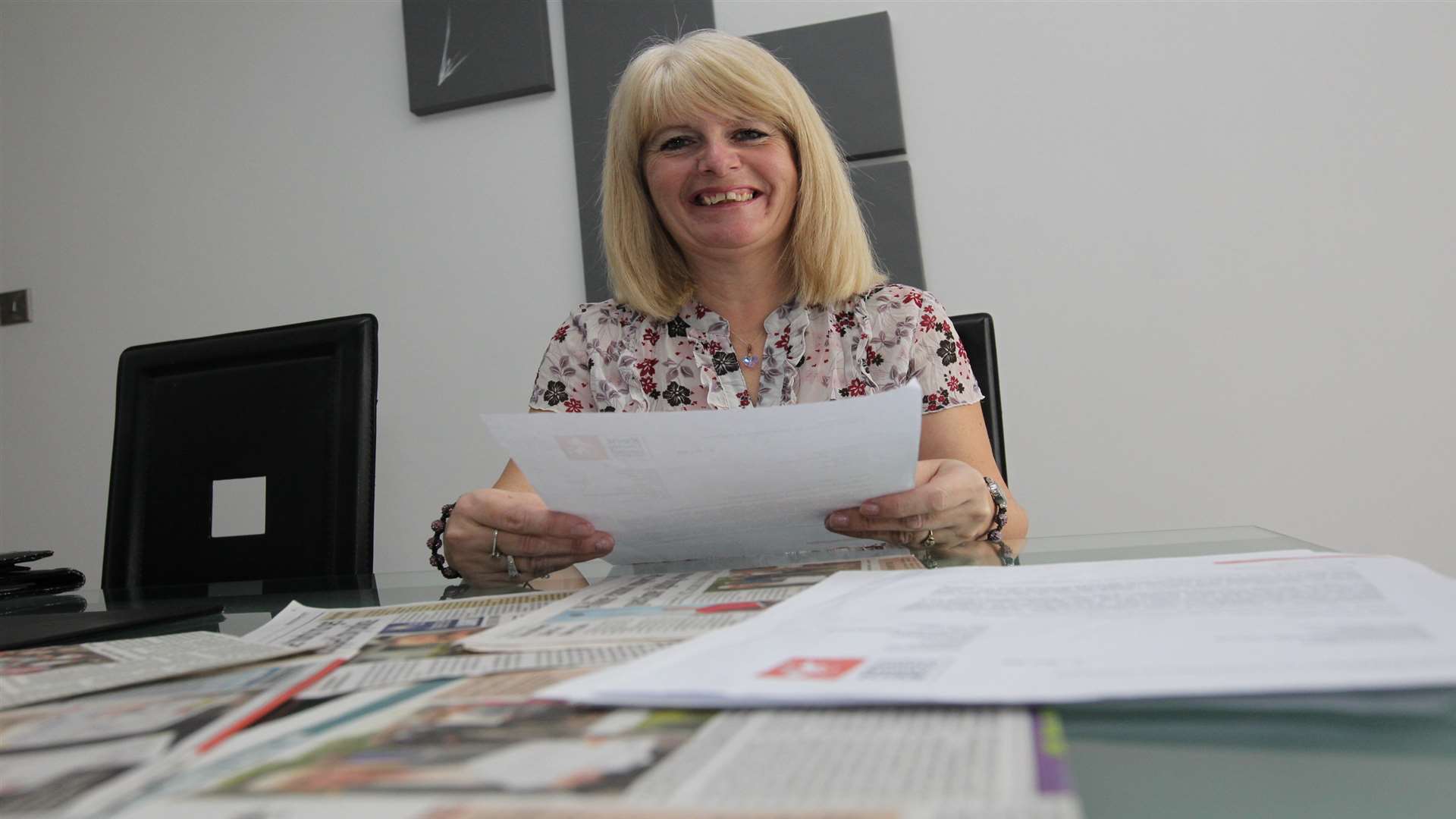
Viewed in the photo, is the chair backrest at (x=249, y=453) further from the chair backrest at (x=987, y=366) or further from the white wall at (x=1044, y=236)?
the white wall at (x=1044, y=236)

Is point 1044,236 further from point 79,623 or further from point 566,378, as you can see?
point 79,623

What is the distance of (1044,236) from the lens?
7.76 feet

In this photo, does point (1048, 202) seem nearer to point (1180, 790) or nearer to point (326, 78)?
point (326, 78)

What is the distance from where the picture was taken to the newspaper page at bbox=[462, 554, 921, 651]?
558mm

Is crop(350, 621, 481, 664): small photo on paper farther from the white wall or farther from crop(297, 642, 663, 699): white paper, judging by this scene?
the white wall

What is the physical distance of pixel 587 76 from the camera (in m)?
2.63

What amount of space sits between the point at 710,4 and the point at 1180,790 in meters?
2.53

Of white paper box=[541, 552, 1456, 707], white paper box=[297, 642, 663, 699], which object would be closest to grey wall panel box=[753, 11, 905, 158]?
white paper box=[541, 552, 1456, 707]

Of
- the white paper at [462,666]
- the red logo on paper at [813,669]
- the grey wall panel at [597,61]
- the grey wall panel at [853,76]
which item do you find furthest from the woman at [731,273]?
the red logo on paper at [813,669]

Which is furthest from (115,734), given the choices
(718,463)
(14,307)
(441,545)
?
(14,307)

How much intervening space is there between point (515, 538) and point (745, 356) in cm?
72

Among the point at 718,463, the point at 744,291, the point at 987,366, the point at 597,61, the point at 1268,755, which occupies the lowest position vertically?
the point at 1268,755

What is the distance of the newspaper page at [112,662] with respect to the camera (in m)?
0.52

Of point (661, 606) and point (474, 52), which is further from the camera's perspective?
point (474, 52)
